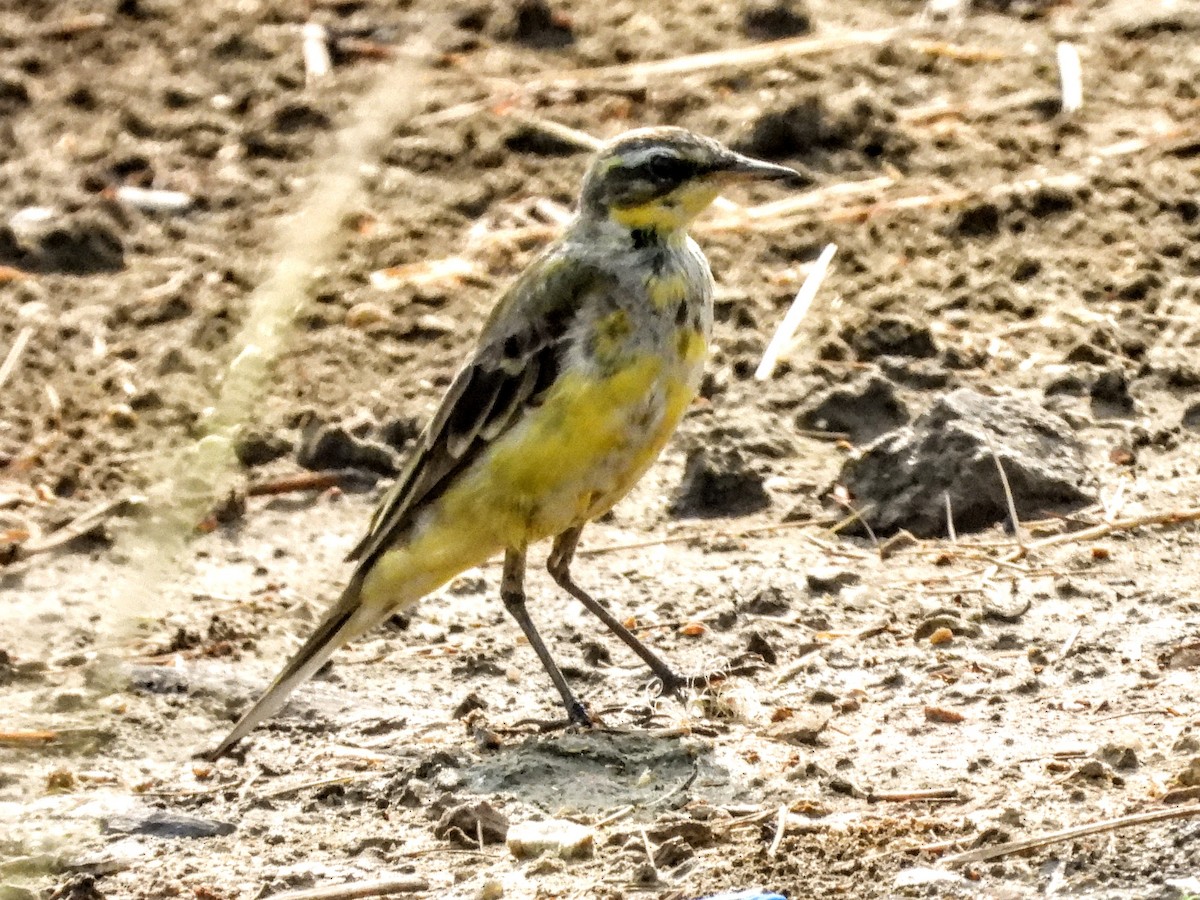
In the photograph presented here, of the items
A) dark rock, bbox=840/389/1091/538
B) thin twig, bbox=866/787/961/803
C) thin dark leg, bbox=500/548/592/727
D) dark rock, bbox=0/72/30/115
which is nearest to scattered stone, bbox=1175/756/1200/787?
thin twig, bbox=866/787/961/803

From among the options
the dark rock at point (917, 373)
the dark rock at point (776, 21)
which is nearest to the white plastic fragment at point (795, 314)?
the dark rock at point (917, 373)

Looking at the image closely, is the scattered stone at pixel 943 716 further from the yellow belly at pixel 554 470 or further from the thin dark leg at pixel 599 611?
the yellow belly at pixel 554 470

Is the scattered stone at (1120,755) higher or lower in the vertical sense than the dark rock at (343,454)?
higher

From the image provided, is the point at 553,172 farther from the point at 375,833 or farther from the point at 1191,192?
the point at 375,833

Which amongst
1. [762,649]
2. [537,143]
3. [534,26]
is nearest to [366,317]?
[537,143]

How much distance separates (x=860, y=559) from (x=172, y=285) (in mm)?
4228

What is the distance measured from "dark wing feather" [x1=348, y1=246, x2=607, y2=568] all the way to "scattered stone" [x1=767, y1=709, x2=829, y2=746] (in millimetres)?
1307

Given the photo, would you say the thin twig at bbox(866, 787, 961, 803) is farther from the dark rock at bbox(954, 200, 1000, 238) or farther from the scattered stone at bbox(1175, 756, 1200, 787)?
the dark rock at bbox(954, 200, 1000, 238)

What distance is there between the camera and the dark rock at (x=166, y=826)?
637 cm

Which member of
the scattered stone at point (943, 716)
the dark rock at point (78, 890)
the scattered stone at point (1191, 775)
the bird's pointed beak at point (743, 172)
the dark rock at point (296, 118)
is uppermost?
the bird's pointed beak at point (743, 172)

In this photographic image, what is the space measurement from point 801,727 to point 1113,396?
2.90 metres

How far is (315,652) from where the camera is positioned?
7.13m

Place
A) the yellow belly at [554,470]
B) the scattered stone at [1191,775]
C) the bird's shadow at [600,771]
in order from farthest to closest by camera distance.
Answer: the yellow belly at [554,470]
the bird's shadow at [600,771]
the scattered stone at [1191,775]

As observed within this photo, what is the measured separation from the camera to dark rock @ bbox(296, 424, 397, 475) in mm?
9273
